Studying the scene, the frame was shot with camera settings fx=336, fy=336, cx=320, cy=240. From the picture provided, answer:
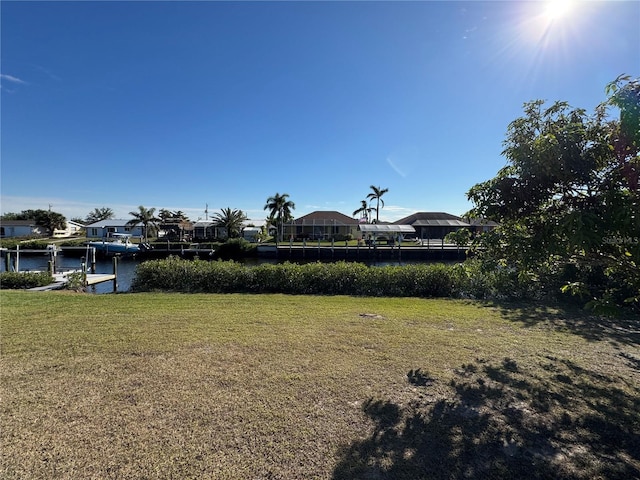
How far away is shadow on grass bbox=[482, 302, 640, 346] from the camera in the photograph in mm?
5887

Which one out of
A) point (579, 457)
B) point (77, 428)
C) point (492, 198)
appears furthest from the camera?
point (492, 198)

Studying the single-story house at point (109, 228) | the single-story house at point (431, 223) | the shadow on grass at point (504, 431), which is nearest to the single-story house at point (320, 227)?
the single-story house at point (431, 223)

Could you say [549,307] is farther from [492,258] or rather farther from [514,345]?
[492,258]

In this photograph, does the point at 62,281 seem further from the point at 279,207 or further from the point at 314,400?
the point at 279,207

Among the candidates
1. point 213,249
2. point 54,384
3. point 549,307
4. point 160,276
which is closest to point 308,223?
point 213,249

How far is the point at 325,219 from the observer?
56188 millimetres

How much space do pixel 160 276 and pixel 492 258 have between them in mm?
11513

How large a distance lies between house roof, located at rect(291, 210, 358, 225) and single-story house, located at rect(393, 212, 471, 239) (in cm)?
1012

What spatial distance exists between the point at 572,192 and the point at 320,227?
53060mm

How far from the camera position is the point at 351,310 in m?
7.78

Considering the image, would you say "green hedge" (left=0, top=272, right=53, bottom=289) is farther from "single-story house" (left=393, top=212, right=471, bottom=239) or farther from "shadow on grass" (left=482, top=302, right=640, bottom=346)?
"single-story house" (left=393, top=212, right=471, bottom=239)

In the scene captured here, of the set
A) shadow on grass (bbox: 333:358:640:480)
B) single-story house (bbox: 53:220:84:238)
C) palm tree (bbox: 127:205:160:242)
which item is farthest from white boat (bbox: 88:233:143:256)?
shadow on grass (bbox: 333:358:640:480)

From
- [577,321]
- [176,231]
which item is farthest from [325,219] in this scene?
[577,321]

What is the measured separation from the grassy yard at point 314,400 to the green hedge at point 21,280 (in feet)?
27.2
